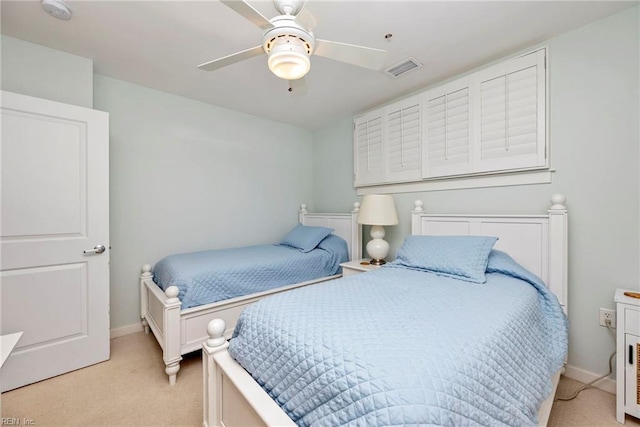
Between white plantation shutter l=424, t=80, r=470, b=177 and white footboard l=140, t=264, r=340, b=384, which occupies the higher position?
white plantation shutter l=424, t=80, r=470, b=177

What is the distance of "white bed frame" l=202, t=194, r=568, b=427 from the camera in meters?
0.98

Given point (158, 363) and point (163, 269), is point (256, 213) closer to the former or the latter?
point (163, 269)

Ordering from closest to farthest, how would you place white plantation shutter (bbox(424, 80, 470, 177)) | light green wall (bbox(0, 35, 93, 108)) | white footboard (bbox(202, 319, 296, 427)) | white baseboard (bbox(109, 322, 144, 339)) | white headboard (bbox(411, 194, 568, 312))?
white footboard (bbox(202, 319, 296, 427)), white headboard (bbox(411, 194, 568, 312)), light green wall (bbox(0, 35, 93, 108)), white plantation shutter (bbox(424, 80, 470, 177)), white baseboard (bbox(109, 322, 144, 339))

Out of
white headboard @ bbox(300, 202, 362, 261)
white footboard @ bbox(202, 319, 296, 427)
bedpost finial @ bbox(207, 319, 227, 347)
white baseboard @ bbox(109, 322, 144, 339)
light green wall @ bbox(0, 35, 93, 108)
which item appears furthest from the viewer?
white headboard @ bbox(300, 202, 362, 261)

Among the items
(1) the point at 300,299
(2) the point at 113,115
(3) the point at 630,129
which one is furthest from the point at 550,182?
(2) the point at 113,115

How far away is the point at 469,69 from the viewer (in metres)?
2.25

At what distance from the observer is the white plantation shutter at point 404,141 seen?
2582 mm

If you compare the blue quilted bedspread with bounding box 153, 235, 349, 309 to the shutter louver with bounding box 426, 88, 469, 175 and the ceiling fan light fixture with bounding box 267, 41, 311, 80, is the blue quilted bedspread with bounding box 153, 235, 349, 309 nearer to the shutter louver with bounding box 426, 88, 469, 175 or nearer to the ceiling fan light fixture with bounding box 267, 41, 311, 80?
the shutter louver with bounding box 426, 88, 469, 175

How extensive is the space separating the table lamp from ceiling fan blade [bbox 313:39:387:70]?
4.16 feet

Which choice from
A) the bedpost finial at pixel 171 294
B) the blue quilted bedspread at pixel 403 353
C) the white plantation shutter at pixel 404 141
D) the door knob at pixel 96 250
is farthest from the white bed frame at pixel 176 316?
the white plantation shutter at pixel 404 141

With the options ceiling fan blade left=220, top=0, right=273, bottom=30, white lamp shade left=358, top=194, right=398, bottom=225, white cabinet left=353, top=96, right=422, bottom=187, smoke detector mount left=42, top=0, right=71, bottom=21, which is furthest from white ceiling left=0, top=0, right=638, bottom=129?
white lamp shade left=358, top=194, right=398, bottom=225

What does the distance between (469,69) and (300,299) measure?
234 cm

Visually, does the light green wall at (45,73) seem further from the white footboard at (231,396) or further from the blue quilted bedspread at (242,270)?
the white footboard at (231,396)

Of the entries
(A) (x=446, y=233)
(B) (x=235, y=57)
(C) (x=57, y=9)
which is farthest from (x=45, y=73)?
(A) (x=446, y=233)
